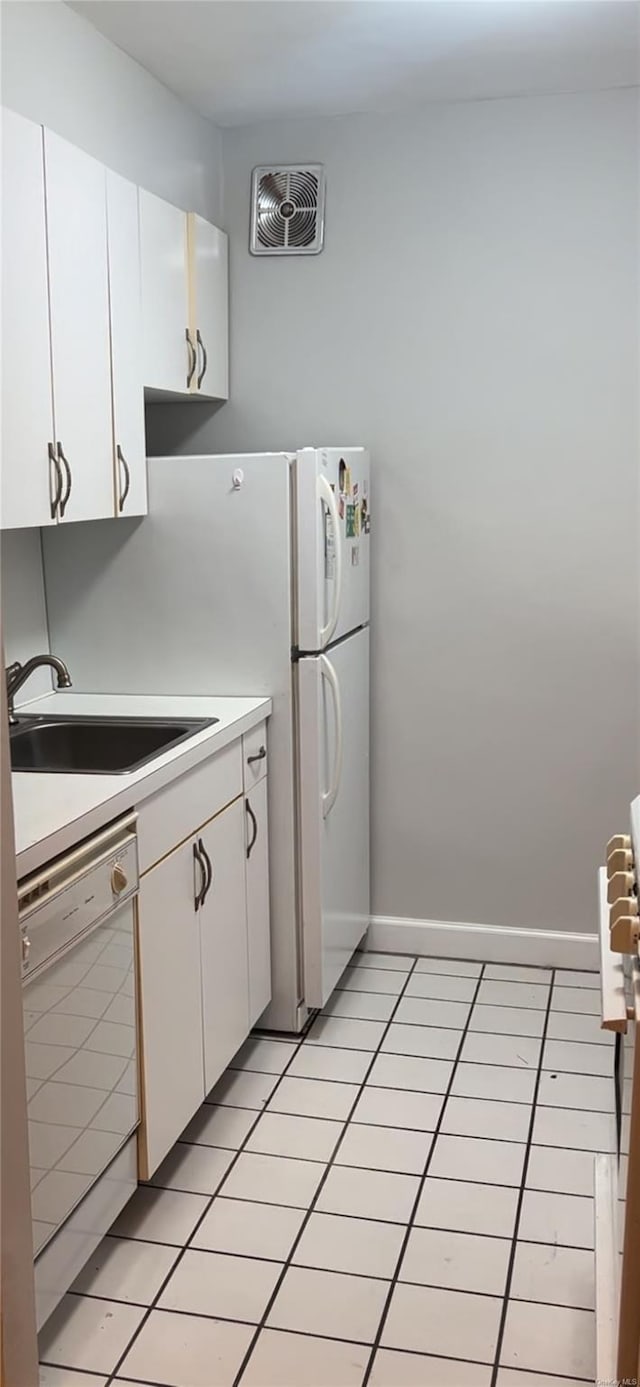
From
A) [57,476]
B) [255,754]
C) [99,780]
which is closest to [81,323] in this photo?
[57,476]

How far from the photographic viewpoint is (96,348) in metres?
2.54

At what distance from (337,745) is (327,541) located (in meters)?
0.54

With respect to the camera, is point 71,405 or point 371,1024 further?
point 371,1024

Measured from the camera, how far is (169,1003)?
238 centimetres

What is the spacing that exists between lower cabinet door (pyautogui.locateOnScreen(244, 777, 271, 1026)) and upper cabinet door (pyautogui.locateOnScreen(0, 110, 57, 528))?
37.7 inches

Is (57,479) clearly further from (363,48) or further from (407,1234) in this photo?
(407,1234)

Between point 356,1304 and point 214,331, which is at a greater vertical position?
point 214,331

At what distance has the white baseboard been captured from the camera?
3594 mm

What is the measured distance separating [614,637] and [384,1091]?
143 cm

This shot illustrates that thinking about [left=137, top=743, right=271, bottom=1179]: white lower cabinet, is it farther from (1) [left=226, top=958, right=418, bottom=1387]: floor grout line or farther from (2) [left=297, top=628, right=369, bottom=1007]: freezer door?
(1) [left=226, top=958, right=418, bottom=1387]: floor grout line

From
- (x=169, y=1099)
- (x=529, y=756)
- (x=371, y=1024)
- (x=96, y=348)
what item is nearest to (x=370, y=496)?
(x=529, y=756)

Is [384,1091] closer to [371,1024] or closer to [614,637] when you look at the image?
[371,1024]

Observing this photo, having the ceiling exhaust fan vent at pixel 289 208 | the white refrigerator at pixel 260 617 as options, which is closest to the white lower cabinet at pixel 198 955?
the white refrigerator at pixel 260 617

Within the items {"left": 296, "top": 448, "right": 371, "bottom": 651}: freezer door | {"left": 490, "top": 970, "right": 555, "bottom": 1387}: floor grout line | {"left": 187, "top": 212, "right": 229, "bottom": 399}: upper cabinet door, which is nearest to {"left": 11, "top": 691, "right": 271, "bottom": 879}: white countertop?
{"left": 296, "top": 448, "right": 371, "bottom": 651}: freezer door
